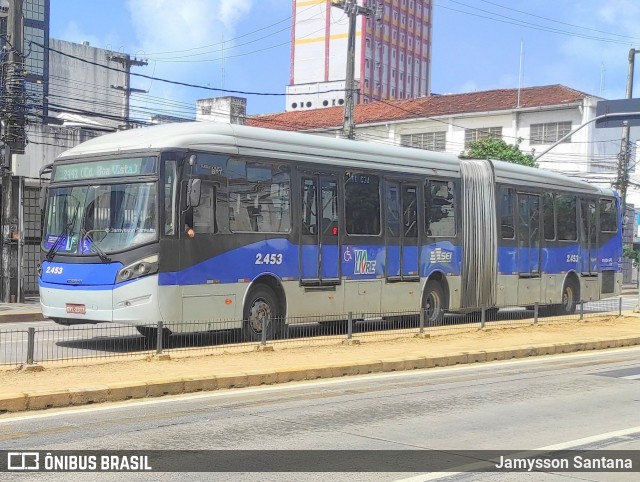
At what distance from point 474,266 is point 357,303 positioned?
4.57 meters

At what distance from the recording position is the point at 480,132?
192 ft

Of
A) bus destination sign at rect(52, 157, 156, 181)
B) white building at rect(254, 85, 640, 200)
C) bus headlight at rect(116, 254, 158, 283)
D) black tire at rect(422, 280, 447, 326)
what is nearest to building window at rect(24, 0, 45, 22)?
white building at rect(254, 85, 640, 200)

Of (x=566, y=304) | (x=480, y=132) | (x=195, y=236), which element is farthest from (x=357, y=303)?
(x=480, y=132)

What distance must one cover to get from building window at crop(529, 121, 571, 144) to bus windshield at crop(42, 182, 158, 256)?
44.3 metres

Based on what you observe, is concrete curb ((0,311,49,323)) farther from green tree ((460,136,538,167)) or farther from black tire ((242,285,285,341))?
green tree ((460,136,538,167))

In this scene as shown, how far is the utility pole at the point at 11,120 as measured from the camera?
24750mm

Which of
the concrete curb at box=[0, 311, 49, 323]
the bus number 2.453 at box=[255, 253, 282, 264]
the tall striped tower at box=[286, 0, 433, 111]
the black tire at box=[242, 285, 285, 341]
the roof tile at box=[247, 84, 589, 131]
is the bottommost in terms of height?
the concrete curb at box=[0, 311, 49, 323]

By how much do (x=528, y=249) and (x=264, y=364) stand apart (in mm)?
12607

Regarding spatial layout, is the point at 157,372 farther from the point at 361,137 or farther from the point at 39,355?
the point at 361,137

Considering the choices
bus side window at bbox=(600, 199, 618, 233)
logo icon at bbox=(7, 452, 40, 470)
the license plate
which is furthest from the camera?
bus side window at bbox=(600, 199, 618, 233)

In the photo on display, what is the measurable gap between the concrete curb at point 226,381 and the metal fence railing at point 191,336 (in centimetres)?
188

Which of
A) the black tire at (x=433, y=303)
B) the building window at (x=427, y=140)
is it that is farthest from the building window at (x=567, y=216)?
the building window at (x=427, y=140)

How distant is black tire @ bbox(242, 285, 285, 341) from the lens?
15.5m

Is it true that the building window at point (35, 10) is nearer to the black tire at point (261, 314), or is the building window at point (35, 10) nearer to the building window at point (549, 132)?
the building window at point (549, 132)
